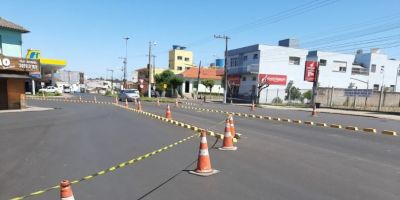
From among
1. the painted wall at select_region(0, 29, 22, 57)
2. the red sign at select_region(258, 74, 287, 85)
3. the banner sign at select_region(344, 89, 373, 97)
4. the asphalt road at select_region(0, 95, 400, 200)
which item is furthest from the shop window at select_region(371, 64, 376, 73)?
A: the painted wall at select_region(0, 29, 22, 57)

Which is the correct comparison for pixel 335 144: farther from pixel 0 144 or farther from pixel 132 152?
pixel 0 144

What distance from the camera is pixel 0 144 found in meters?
9.96

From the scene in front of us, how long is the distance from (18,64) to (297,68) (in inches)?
1543

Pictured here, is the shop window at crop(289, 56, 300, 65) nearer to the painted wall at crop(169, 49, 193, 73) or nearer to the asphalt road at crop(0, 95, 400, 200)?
the asphalt road at crop(0, 95, 400, 200)

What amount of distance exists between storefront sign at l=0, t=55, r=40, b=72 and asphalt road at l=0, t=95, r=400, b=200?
42.0 feet

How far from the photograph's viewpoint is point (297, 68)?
50875 millimetres

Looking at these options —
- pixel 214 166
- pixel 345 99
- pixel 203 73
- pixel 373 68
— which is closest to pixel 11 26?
pixel 214 166

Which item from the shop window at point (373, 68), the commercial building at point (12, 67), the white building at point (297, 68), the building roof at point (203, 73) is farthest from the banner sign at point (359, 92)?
the building roof at point (203, 73)

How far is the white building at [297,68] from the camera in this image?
161ft

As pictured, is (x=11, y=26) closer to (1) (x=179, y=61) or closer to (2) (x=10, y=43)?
(2) (x=10, y=43)

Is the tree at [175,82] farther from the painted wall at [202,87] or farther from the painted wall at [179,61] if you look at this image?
the painted wall at [179,61]

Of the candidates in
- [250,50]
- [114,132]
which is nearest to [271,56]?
[250,50]

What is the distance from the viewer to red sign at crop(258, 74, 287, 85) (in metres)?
48.2

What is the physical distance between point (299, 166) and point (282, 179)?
4.21 ft
